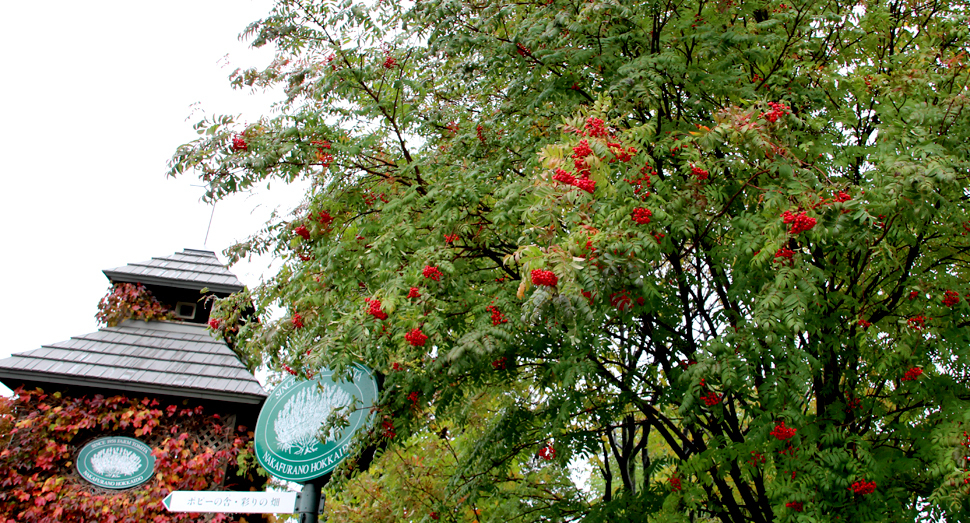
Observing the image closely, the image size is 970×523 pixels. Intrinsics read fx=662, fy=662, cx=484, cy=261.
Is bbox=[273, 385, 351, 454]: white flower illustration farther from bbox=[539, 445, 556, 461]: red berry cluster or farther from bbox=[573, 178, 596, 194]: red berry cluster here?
bbox=[573, 178, 596, 194]: red berry cluster

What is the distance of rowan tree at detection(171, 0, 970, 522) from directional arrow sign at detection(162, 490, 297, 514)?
33.9 inches

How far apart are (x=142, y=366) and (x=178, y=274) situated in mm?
1522

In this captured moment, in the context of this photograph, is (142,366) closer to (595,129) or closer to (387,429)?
(387,429)

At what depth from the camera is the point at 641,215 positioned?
144 inches

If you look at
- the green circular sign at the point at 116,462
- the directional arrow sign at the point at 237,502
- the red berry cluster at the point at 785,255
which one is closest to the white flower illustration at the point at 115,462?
the green circular sign at the point at 116,462

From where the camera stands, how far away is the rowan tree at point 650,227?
3670 mm

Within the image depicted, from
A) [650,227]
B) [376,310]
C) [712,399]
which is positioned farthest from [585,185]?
[712,399]

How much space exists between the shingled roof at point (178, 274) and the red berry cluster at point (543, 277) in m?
6.52

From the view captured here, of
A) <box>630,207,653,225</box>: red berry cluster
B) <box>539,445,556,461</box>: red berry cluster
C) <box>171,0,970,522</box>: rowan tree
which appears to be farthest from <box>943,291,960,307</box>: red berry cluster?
<box>539,445,556,461</box>: red berry cluster

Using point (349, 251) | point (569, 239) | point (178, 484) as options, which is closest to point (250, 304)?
point (349, 251)

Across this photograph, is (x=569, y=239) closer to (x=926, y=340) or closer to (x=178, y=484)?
(x=926, y=340)

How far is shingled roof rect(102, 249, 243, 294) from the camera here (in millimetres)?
8633

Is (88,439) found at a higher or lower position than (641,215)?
higher

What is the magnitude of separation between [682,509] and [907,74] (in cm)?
349
